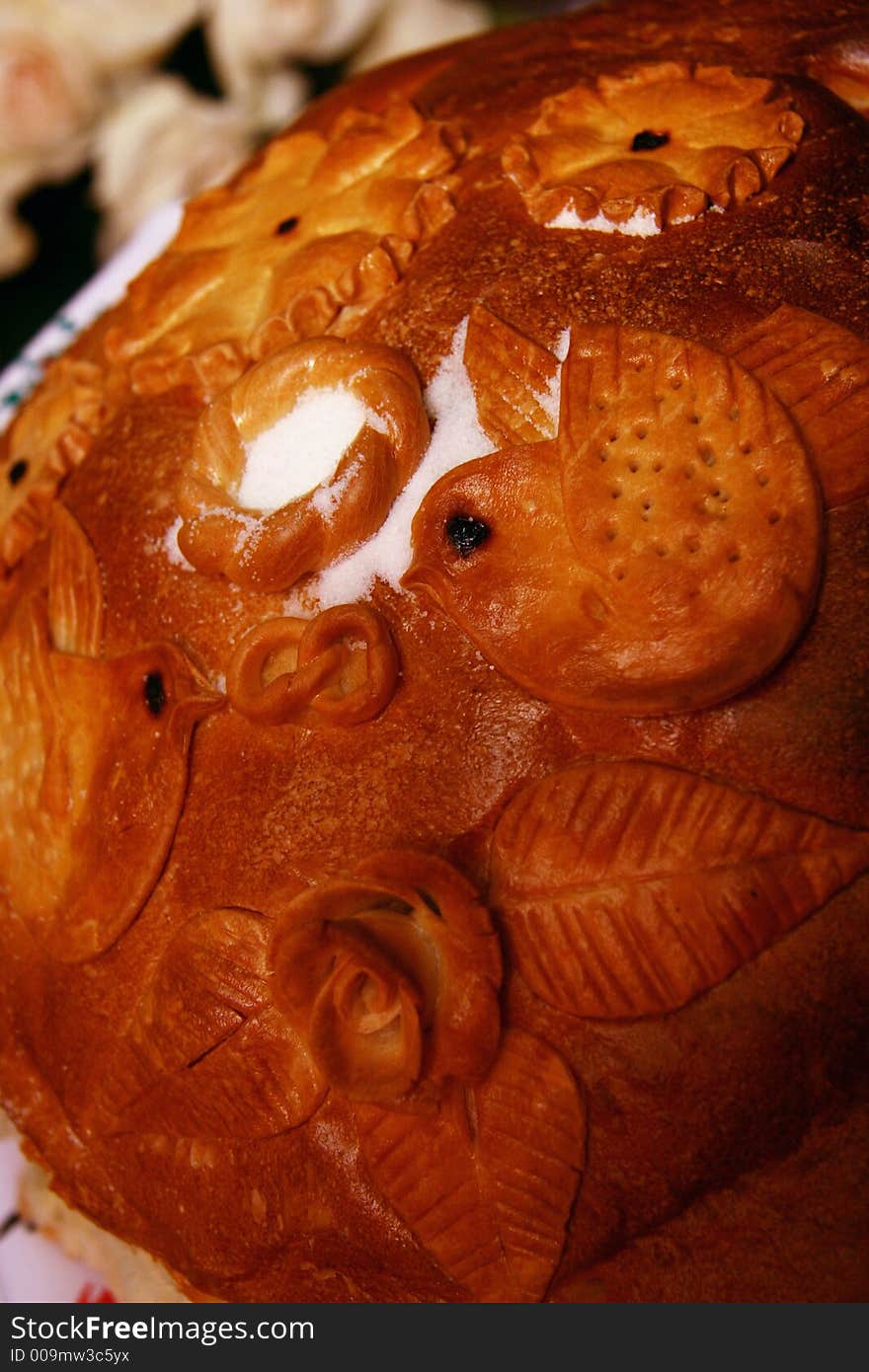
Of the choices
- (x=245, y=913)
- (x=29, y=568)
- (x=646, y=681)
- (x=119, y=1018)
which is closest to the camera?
(x=646, y=681)

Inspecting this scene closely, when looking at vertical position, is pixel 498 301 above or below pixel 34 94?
below

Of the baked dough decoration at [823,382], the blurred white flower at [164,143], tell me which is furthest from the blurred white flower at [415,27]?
the baked dough decoration at [823,382]

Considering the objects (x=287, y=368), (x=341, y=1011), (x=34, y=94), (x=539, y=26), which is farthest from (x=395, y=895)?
(x=34, y=94)

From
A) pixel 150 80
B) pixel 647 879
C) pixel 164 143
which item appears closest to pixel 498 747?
pixel 647 879

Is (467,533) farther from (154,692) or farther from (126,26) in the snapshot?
(126,26)

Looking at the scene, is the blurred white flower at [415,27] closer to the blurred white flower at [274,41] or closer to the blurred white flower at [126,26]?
the blurred white flower at [274,41]

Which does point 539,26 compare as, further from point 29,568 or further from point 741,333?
point 29,568
